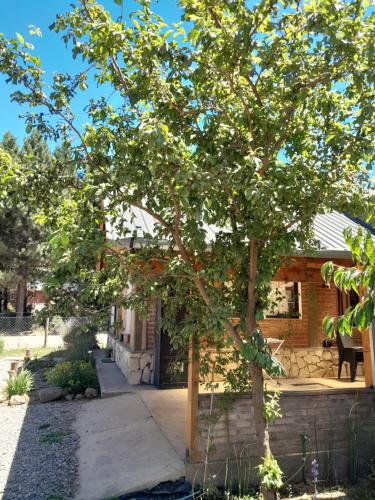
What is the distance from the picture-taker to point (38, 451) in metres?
6.21

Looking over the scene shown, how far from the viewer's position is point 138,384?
9234mm

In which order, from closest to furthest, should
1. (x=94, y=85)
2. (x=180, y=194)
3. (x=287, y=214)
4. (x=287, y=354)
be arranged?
(x=180, y=194) → (x=287, y=214) → (x=94, y=85) → (x=287, y=354)

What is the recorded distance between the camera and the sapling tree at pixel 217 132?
311 cm

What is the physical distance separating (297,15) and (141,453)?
539cm

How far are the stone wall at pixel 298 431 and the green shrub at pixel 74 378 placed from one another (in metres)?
5.74

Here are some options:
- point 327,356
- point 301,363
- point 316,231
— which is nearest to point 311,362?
point 301,363

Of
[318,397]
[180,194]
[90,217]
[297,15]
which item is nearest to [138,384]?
[318,397]

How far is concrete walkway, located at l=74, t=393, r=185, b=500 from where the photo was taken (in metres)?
4.68

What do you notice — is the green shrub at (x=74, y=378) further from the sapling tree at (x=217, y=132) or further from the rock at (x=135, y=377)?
the sapling tree at (x=217, y=132)

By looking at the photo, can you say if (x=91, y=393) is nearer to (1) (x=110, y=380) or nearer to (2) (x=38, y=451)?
(1) (x=110, y=380)

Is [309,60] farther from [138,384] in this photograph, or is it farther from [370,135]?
[138,384]

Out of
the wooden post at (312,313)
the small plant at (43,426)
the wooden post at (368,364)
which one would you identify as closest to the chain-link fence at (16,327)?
the small plant at (43,426)

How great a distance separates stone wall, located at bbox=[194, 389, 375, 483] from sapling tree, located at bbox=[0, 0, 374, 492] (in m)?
1.39

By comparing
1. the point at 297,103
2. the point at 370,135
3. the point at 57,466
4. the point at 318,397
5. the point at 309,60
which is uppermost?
the point at 309,60
